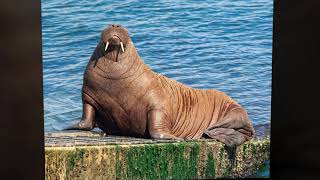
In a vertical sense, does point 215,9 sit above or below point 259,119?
above

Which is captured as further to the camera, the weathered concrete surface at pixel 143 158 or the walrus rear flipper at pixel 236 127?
the walrus rear flipper at pixel 236 127

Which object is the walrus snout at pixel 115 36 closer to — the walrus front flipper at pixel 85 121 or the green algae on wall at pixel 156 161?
the walrus front flipper at pixel 85 121

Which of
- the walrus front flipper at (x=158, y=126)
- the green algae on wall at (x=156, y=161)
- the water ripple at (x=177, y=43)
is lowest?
the green algae on wall at (x=156, y=161)

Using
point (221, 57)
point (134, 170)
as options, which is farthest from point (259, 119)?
point (134, 170)

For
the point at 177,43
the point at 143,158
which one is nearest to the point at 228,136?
the point at 143,158

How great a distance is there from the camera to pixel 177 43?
5594 mm

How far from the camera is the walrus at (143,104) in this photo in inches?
219

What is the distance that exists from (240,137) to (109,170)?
0.99 meters

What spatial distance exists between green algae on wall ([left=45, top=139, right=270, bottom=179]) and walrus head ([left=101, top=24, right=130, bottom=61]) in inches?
27.3

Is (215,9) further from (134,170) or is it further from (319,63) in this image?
(134,170)

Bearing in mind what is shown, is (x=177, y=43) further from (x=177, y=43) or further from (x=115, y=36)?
(x=115, y=36)

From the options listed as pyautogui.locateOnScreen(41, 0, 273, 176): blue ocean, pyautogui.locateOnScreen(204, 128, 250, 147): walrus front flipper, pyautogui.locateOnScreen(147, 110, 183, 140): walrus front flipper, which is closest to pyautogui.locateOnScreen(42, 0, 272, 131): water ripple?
pyautogui.locateOnScreen(41, 0, 273, 176): blue ocean

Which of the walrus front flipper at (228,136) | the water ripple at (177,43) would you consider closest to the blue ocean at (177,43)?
the water ripple at (177,43)

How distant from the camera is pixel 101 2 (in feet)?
18.1
